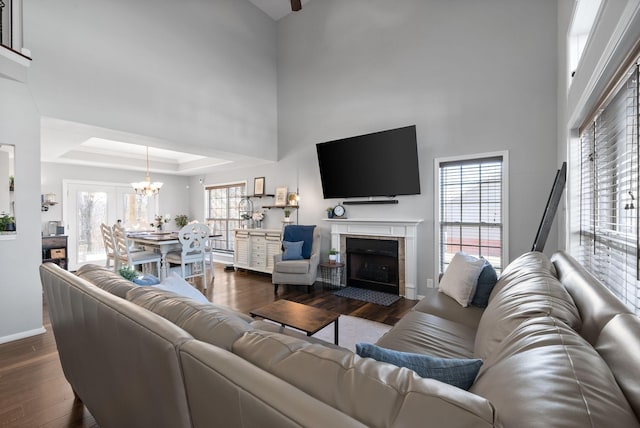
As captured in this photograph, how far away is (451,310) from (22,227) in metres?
4.17

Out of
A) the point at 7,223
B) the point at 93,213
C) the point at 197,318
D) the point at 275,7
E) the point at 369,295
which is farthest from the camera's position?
the point at 93,213

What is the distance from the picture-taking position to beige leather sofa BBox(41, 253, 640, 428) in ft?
1.77

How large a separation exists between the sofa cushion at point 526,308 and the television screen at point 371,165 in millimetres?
2737

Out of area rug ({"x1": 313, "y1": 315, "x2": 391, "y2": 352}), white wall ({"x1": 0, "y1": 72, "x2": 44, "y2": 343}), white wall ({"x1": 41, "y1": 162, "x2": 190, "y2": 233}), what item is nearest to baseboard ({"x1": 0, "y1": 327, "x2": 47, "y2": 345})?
white wall ({"x1": 0, "y1": 72, "x2": 44, "y2": 343})

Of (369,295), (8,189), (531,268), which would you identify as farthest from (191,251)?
(531,268)

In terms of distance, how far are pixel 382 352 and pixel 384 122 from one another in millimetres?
4133

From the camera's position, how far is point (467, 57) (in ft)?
12.5

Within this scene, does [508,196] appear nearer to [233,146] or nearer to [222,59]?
[233,146]

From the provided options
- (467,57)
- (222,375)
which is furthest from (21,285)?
(467,57)

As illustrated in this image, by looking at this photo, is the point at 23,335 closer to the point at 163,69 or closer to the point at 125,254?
the point at 125,254

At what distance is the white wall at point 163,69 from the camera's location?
122 inches

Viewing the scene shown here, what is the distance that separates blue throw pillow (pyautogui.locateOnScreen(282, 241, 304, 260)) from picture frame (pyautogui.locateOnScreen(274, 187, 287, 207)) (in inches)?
44.1

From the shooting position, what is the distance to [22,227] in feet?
9.61

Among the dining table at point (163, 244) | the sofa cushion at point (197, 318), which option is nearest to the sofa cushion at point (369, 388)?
the sofa cushion at point (197, 318)
